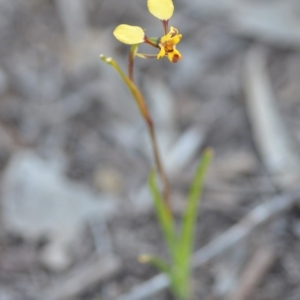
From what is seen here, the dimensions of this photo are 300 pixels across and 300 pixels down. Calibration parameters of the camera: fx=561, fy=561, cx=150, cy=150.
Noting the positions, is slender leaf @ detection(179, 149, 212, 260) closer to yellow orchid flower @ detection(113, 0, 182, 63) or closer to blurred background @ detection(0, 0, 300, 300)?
blurred background @ detection(0, 0, 300, 300)

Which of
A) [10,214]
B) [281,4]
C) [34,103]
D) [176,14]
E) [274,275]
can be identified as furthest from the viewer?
[176,14]

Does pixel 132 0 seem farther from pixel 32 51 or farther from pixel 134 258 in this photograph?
pixel 134 258

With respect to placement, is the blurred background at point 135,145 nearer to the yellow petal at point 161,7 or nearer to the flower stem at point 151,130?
the flower stem at point 151,130

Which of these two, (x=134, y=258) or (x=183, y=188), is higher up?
(x=183, y=188)

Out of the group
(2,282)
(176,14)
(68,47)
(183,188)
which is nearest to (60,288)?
(2,282)

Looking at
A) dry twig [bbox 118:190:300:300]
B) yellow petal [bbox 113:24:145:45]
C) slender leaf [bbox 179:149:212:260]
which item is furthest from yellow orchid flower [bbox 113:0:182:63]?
dry twig [bbox 118:190:300:300]

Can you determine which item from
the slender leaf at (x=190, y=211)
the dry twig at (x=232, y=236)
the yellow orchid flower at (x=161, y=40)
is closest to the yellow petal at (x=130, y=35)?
the yellow orchid flower at (x=161, y=40)

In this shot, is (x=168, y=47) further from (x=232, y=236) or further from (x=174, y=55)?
(x=232, y=236)
